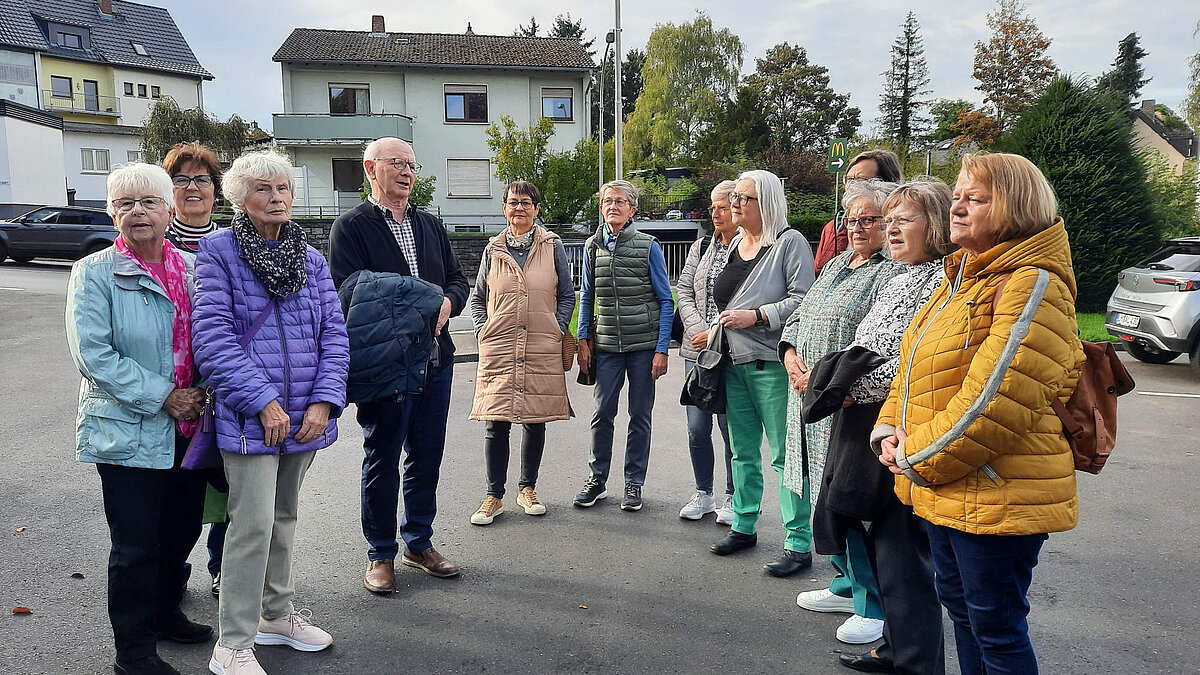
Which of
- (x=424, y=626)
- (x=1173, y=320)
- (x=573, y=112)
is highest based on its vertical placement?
(x=573, y=112)

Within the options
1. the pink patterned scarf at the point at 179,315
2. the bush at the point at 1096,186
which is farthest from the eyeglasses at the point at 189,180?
the bush at the point at 1096,186

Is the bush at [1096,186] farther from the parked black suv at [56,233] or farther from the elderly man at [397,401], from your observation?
the parked black suv at [56,233]

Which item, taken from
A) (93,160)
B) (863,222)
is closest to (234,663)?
(863,222)

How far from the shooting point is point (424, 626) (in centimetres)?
371

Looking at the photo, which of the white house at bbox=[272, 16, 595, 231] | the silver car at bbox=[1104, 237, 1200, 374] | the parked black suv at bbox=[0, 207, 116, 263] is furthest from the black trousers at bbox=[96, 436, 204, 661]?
the white house at bbox=[272, 16, 595, 231]

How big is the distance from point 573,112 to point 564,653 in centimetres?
3646

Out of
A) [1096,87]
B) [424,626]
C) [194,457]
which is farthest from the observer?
[1096,87]

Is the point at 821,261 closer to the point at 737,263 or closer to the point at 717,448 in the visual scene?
the point at 737,263

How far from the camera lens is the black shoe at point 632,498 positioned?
5301mm

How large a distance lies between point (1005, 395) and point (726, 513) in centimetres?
296

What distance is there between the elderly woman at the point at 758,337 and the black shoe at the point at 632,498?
2.63 ft

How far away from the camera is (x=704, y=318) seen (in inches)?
196

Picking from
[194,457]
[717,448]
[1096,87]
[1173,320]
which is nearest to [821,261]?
[717,448]

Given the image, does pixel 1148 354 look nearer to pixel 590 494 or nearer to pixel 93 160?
pixel 590 494
